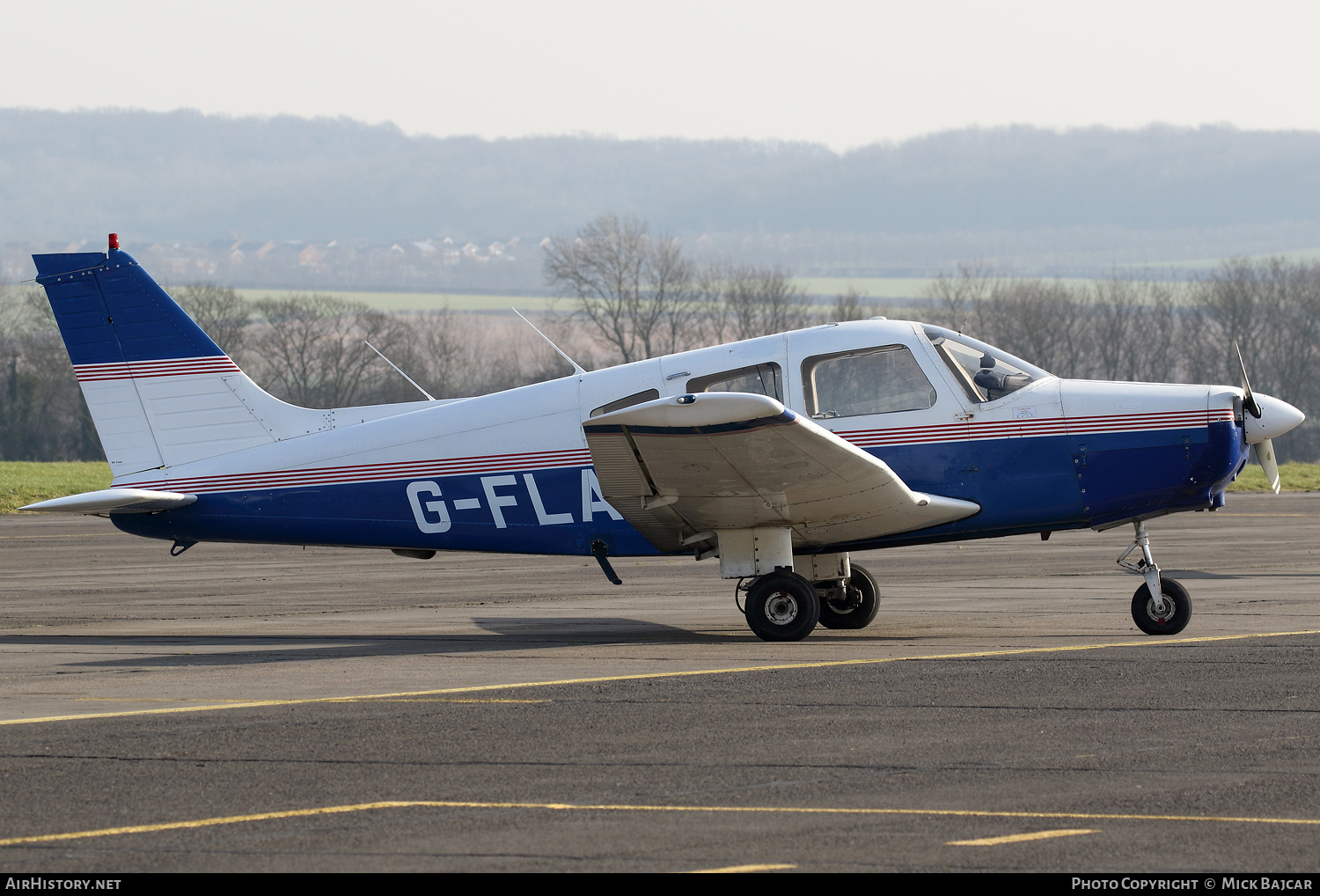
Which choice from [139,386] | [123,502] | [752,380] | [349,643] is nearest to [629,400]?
[752,380]

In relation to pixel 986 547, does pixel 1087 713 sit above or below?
above

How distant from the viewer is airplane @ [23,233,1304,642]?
12297 millimetres

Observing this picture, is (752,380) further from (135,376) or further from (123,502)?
(135,376)

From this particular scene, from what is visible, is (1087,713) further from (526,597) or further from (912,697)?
(526,597)

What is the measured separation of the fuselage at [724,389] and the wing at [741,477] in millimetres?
334

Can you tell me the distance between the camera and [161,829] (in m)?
6.07

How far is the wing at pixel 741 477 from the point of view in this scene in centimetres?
1118

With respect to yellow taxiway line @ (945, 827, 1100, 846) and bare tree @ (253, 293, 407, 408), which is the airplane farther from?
bare tree @ (253, 293, 407, 408)

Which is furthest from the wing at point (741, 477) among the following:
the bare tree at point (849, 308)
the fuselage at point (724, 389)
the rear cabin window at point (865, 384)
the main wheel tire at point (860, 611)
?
the bare tree at point (849, 308)

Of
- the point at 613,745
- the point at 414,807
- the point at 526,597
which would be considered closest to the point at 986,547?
the point at 526,597

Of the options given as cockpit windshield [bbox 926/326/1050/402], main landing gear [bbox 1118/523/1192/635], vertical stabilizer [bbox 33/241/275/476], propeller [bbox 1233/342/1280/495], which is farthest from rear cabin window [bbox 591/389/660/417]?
propeller [bbox 1233/342/1280/495]

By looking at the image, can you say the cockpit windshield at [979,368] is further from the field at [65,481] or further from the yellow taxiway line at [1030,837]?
the field at [65,481]

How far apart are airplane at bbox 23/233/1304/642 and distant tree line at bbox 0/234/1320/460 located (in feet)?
242

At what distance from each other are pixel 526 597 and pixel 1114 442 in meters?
7.86
